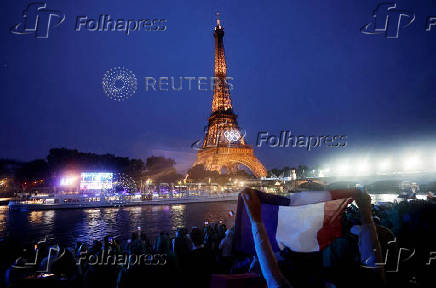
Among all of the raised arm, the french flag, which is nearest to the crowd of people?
the raised arm

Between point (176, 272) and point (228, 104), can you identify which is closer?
point (176, 272)

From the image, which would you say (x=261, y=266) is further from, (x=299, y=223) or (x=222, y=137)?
(x=222, y=137)

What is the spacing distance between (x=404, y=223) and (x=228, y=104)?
188 ft

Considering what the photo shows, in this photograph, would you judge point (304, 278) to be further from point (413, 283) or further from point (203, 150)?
point (203, 150)

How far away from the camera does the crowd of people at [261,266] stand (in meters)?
3.42

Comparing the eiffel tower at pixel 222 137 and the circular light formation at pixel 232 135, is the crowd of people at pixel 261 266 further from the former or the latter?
the circular light formation at pixel 232 135

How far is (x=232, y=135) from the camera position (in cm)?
6019

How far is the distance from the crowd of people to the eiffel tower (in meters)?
48.8

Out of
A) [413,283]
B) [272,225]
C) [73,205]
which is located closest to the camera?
[272,225]

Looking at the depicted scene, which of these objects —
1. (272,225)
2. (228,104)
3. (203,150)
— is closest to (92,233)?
(272,225)

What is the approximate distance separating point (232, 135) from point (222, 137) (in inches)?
96.2

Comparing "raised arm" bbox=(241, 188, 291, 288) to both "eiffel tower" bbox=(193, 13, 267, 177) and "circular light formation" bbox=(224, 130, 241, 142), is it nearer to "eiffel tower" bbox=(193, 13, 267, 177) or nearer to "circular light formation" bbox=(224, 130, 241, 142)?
"eiffel tower" bbox=(193, 13, 267, 177)

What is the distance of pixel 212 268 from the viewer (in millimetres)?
4844

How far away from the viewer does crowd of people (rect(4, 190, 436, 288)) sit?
342 centimetres
